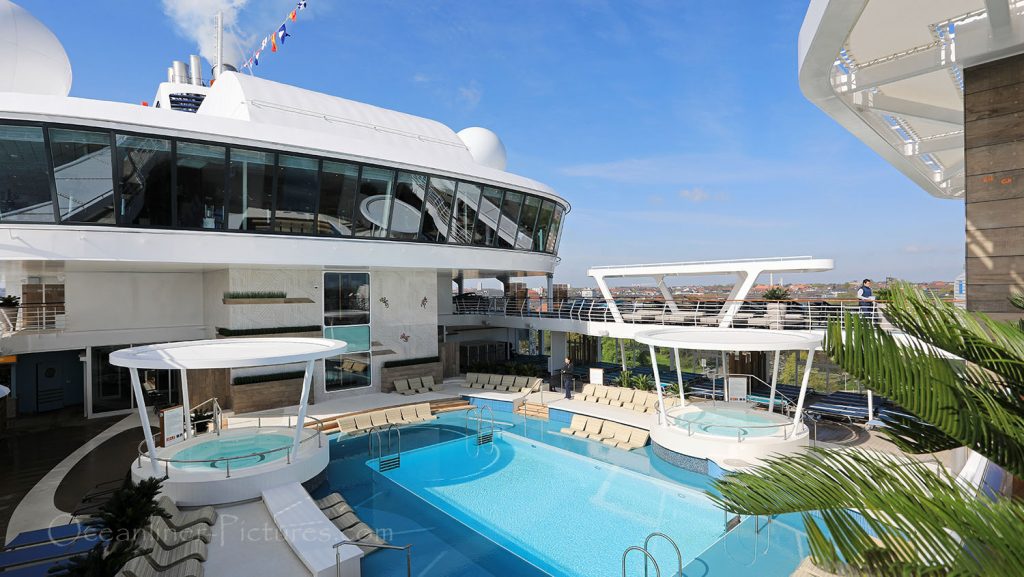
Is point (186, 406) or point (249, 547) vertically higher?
point (186, 406)

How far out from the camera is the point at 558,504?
11141mm

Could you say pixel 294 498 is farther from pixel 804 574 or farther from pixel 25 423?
pixel 25 423

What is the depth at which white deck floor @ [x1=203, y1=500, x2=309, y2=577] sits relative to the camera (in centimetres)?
800

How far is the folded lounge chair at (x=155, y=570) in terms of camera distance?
6595mm

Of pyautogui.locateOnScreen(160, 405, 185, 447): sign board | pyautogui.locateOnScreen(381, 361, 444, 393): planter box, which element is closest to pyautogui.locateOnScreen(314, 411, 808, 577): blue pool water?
pyautogui.locateOnScreen(160, 405, 185, 447): sign board

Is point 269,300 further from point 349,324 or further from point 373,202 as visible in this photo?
point 373,202

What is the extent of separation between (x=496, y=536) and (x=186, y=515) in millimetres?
5740

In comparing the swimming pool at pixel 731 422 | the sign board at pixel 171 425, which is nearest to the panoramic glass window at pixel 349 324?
the sign board at pixel 171 425


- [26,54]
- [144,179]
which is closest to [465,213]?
[144,179]

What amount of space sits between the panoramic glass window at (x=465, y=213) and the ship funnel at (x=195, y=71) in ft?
125

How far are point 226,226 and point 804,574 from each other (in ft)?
51.8

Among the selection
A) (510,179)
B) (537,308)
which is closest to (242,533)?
(510,179)

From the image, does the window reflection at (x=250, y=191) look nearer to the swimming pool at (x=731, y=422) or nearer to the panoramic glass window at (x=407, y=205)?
the panoramic glass window at (x=407, y=205)

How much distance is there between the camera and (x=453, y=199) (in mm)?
19797
